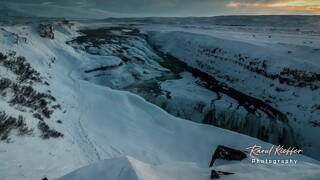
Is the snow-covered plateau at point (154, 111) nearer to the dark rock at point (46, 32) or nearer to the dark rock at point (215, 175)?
the dark rock at point (215, 175)

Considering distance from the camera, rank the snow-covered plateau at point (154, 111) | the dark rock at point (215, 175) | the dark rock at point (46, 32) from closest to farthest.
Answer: the dark rock at point (215, 175), the snow-covered plateau at point (154, 111), the dark rock at point (46, 32)

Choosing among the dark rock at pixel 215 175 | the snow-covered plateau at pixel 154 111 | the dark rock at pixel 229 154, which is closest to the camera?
the dark rock at pixel 215 175

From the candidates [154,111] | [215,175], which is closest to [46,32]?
[154,111]

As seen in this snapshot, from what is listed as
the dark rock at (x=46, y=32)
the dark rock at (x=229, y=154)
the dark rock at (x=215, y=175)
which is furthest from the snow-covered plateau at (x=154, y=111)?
the dark rock at (x=46, y=32)

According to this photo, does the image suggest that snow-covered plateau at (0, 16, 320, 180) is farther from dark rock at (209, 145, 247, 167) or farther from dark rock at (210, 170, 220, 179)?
dark rock at (209, 145, 247, 167)

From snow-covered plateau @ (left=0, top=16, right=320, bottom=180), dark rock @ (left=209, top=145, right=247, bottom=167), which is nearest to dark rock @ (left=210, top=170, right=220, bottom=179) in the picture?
snow-covered plateau @ (left=0, top=16, right=320, bottom=180)

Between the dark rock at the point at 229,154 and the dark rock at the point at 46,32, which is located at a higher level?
the dark rock at the point at 46,32

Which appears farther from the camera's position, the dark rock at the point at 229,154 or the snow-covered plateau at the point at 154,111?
the dark rock at the point at 229,154

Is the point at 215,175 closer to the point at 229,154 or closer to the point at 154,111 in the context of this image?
the point at 229,154

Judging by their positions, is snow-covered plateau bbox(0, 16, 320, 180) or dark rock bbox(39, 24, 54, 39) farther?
dark rock bbox(39, 24, 54, 39)

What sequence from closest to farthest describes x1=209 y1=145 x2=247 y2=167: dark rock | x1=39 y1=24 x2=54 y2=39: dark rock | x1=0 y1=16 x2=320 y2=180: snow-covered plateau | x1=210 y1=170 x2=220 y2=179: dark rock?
x1=210 y1=170 x2=220 y2=179: dark rock → x1=0 y1=16 x2=320 y2=180: snow-covered plateau → x1=209 y1=145 x2=247 y2=167: dark rock → x1=39 y1=24 x2=54 y2=39: dark rock
